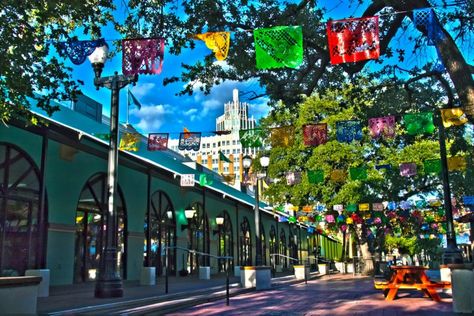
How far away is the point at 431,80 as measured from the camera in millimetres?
16156

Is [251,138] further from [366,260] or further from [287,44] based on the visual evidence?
[366,260]

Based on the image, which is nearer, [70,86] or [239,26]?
[70,86]

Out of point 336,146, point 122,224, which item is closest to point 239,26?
point 122,224

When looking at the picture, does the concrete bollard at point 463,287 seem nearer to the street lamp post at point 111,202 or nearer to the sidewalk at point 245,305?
the sidewalk at point 245,305

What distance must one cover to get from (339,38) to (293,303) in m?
6.83

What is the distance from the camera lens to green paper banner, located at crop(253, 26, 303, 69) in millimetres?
9852

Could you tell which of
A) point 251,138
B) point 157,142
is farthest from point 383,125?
point 157,142

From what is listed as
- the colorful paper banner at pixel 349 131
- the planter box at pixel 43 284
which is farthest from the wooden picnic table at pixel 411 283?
the planter box at pixel 43 284

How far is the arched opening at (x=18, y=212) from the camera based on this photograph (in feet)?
51.1

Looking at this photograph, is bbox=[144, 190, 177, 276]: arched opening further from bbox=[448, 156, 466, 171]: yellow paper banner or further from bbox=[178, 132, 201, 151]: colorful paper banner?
bbox=[448, 156, 466, 171]: yellow paper banner

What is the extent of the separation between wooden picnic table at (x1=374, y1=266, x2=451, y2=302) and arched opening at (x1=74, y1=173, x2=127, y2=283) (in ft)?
34.1

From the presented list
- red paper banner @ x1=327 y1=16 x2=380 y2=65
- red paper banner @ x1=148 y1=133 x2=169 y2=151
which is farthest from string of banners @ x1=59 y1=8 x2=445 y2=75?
red paper banner @ x1=148 y1=133 x2=169 y2=151

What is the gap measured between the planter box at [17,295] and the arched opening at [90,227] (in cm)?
1164

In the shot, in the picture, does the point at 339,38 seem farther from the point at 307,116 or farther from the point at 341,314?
the point at 307,116
